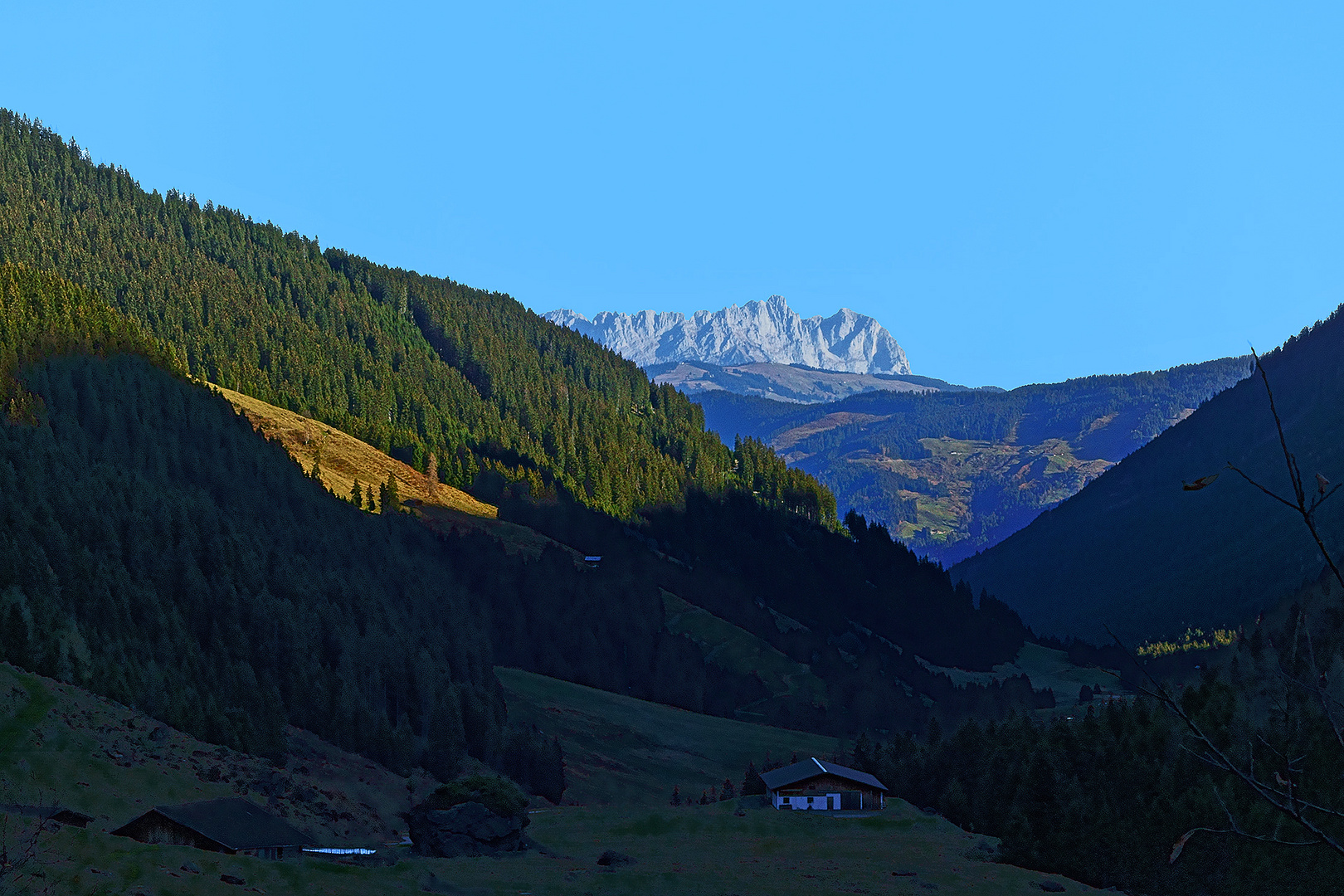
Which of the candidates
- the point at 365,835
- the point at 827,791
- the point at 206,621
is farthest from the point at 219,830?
the point at 206,621

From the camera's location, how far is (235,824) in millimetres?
83812

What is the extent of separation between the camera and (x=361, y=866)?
76.4m

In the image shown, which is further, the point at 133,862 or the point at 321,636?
the point at 321,636

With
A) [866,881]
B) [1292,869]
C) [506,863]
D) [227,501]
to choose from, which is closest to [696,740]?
[227,501]

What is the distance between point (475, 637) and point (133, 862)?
465ft

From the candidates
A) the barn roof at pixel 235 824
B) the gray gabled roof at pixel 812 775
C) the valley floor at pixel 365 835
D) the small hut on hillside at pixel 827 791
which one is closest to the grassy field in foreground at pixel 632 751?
the valley floor at pixel 365 835

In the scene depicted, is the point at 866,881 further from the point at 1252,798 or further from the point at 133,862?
the point at 133,862

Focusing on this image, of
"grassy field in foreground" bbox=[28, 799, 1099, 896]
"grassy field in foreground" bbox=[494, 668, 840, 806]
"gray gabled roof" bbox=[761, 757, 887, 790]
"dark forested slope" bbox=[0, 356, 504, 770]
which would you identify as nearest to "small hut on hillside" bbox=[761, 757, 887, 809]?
"gray gabled roof" bbox=[761, 757, 887, 790]

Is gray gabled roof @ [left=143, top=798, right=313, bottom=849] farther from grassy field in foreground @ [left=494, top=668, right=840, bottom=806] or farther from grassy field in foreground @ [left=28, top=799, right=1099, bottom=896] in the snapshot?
grassy field in foreground @ [left=494, top=668, right=840, bottom=806]

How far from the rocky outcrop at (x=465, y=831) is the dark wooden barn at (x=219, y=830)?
13947mm

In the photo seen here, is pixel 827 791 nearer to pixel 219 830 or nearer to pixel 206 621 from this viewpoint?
pixel 219 830

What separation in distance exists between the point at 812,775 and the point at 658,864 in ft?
134

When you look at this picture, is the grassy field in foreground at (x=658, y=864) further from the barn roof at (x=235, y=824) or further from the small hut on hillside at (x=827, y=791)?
the barn roof at (x=235, y=824)

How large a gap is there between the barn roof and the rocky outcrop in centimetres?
1393
